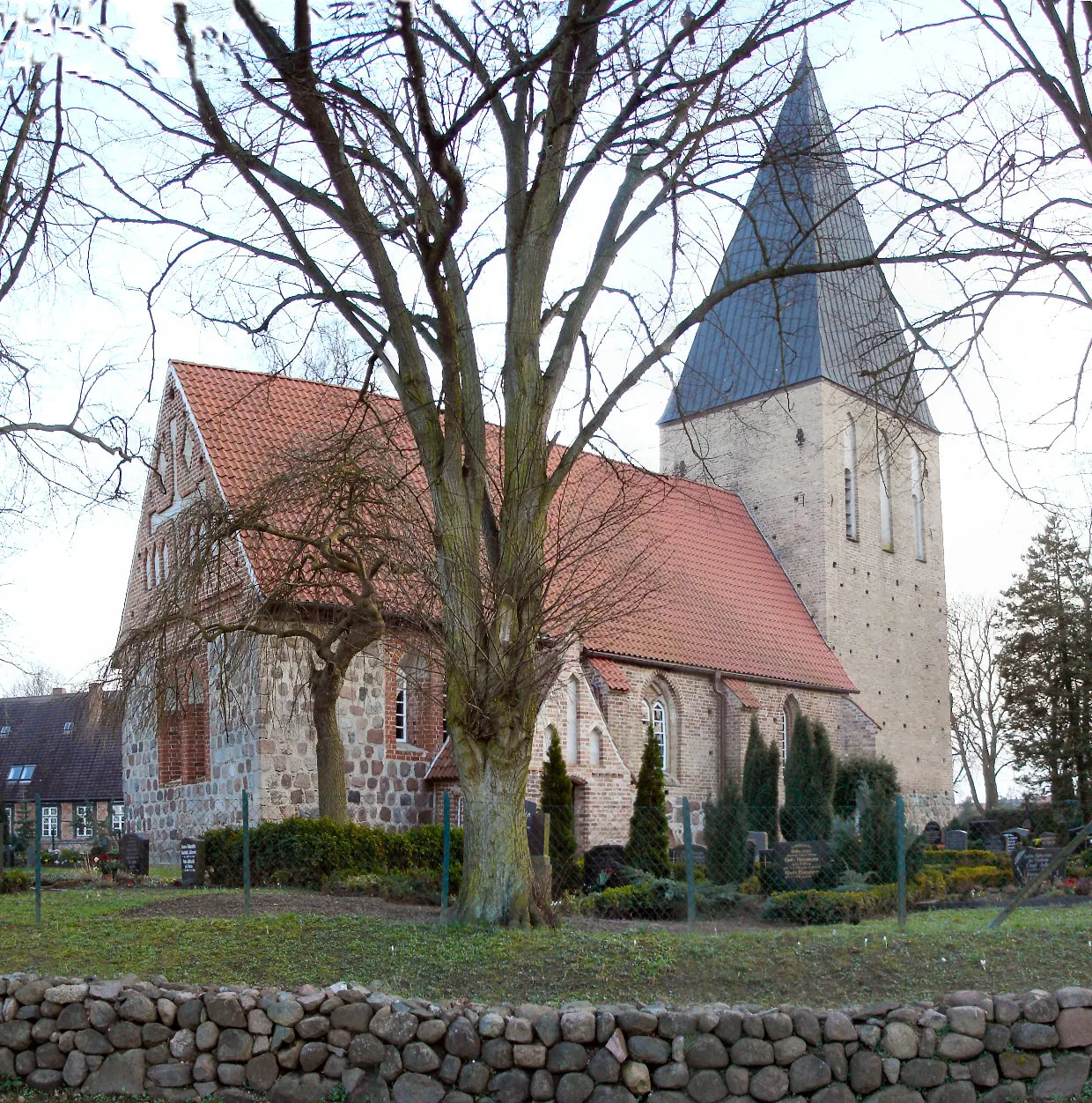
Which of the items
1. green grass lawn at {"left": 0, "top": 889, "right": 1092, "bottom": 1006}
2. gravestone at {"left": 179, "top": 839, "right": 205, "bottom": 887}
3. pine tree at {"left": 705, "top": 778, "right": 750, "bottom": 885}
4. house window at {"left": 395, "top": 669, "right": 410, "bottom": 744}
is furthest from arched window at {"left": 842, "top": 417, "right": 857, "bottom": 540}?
green grass lawn at {"left": 0, "top": 889, "right": 1092, "bottom": 1006}

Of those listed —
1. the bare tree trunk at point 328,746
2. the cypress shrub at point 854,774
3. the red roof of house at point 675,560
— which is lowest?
the cypress shrub at point 854,774

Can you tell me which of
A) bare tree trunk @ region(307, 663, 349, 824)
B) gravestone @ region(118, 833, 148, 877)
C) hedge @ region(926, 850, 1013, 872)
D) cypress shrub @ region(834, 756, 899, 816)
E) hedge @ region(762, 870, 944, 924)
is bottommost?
hedge @ region(926, 850, 1013, 872)

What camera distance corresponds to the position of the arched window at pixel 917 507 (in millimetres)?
33438

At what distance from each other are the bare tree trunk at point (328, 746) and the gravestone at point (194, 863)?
1660mm

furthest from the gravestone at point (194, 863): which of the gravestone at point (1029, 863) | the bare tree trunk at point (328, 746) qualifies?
the gravestone at point (1029, 863)

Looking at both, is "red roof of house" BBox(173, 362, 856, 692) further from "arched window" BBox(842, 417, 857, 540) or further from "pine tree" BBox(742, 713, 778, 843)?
"pine tree" BBox(742, 713, 778, 843)

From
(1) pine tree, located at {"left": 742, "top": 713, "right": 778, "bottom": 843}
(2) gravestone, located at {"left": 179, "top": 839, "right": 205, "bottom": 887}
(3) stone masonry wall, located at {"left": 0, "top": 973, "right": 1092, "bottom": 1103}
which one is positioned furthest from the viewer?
(1) pine tree, located at {"left": 742, "top": 713, "right": 778, "bottom": 843}

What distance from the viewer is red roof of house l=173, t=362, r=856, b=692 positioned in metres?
19.7

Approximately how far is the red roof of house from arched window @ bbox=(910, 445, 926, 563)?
5.31m

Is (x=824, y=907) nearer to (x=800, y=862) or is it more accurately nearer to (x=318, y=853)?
(x=800, y=862)

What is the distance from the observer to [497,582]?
962cm

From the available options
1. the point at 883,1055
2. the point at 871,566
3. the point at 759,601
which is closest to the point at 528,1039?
the point at 883,1055

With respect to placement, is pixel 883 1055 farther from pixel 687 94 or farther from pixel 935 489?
pixel 935 489

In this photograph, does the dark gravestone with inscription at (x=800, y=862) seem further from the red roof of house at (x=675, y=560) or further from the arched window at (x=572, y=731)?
the arched window at (x=572, y=731)
